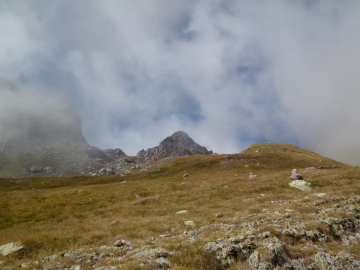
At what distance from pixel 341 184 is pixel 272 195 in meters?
13.0

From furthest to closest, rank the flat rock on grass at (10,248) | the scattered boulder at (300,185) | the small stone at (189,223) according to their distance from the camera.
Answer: the scattered boulder at (300,185) < the small stone at (189,223) < the flat rock on grass at (10,248)

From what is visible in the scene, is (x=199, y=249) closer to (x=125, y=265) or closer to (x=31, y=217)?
(x=125, y=265)

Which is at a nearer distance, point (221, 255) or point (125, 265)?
point (125, 265)

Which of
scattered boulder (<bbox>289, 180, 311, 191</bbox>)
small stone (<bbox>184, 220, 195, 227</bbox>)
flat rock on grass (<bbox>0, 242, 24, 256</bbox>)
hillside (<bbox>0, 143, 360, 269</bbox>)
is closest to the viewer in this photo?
hillside (<bbox>0, 143, 360, 269</bbox>)

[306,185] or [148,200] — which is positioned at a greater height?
[306,185]

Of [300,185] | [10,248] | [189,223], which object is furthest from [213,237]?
[300,185]

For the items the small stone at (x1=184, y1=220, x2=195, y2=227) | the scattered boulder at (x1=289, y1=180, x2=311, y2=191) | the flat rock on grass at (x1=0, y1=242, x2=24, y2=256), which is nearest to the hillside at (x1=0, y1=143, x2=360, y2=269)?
the small stone at (x1=184, y1=220, x2=195, y2=227)

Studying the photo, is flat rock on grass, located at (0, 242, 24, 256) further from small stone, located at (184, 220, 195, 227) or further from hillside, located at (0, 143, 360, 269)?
small stone, located at (184, 220, 195, 227)

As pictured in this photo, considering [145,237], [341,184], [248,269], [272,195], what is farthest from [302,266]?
[341,184]

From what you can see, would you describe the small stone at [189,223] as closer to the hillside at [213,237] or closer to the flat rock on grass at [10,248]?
the hillside at [213,237]

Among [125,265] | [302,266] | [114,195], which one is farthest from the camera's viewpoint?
[114,195]

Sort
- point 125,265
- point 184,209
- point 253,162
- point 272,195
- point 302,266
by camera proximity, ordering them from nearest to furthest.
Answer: point 125,265 → point 302,266 → point 184,209 → point 272,195 → point 253,162

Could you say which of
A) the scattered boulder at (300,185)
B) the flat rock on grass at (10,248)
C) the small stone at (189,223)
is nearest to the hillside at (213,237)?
the small stone at (189,223)

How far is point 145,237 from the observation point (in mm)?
18750
